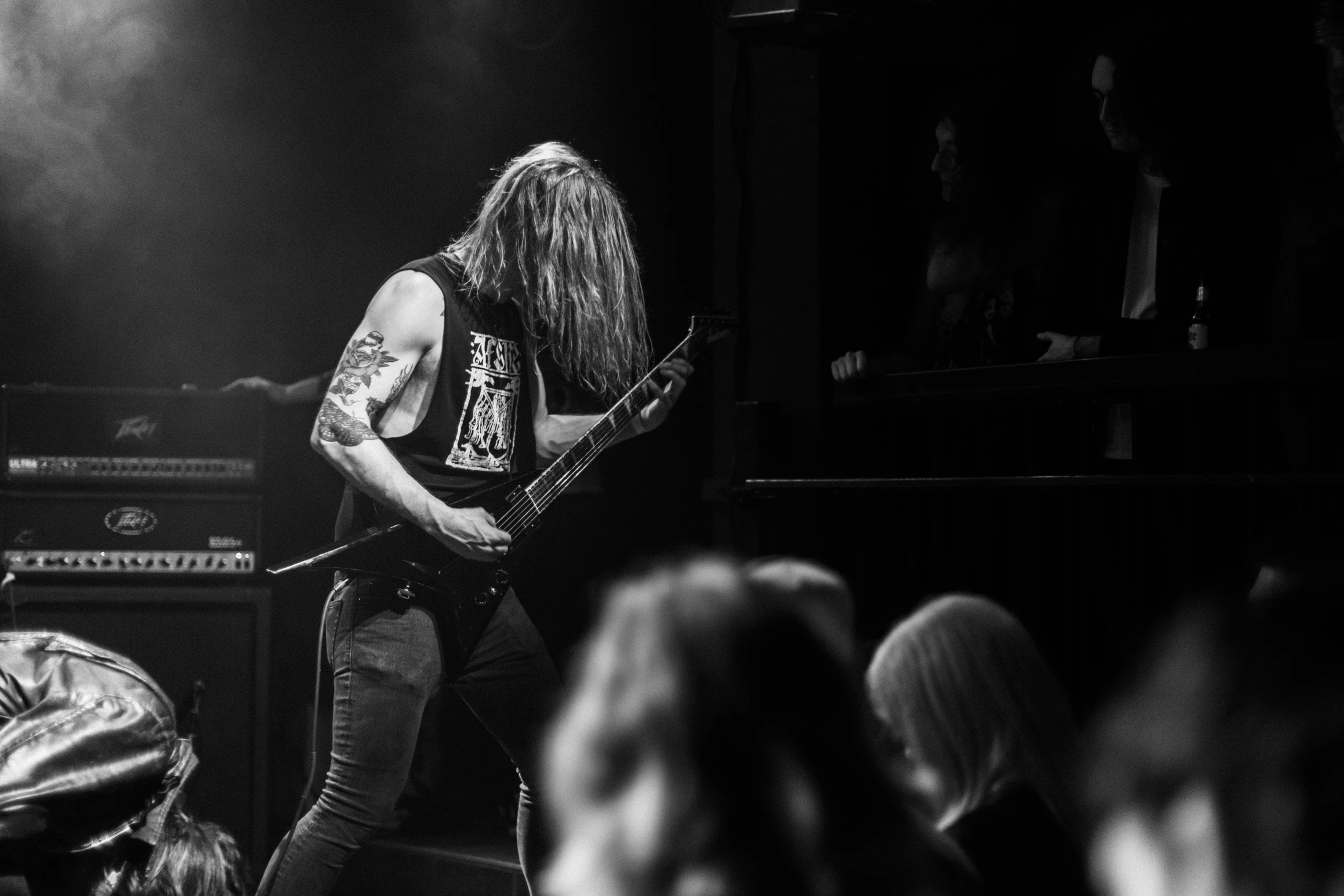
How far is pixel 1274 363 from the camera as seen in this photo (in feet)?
8.91

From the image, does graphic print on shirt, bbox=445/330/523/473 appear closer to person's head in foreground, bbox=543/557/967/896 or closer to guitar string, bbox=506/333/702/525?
guitar string, bbox=506/333/702/525

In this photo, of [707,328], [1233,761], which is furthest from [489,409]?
[1233,761]

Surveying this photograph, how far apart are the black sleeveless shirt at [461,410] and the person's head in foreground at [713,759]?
2.40 meters

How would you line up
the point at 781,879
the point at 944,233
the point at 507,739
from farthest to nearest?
the point at 944,233 < the point at 507,739 < the point at 781,879

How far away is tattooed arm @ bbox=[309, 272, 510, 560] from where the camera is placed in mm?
3293

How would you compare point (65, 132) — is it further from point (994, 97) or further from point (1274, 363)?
point (1274, 363)

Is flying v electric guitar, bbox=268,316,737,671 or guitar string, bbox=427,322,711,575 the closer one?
flying v electric guitar, bbox=268,316,737,671

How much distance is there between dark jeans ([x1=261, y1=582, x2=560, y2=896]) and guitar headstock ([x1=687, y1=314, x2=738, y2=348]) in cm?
83

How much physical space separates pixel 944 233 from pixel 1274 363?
4.46ft

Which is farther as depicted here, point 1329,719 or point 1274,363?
point 1274,363

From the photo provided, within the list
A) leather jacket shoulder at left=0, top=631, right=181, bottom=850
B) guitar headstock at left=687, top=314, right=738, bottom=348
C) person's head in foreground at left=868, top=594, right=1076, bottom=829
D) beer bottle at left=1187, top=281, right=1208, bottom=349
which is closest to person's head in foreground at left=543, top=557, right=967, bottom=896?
person's head in foreground at left=868, top=594, right=1076, bottom=829

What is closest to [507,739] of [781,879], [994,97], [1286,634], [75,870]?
[75,870]

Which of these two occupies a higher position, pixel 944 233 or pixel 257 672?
pixel 944 233

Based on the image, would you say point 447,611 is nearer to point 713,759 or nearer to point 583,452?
point 583,452
